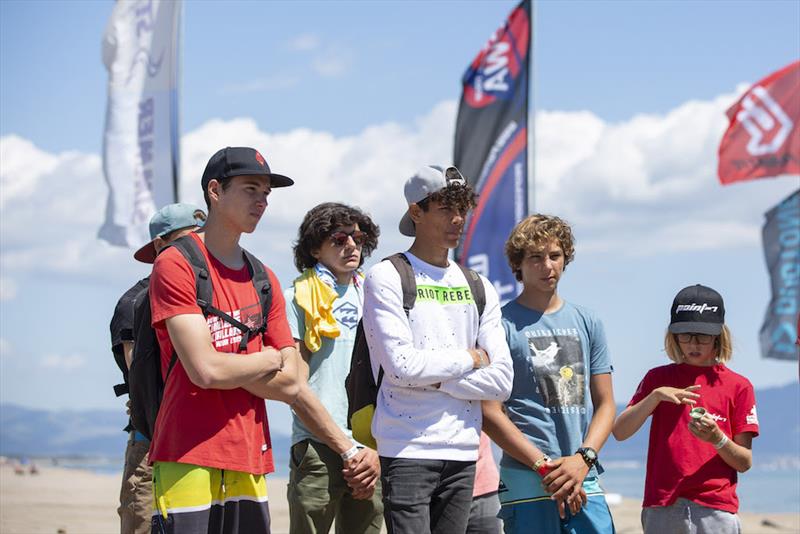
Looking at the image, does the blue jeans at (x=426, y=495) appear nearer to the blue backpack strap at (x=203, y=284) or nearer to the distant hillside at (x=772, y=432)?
the blue backpack strap at (x=203, y=284)

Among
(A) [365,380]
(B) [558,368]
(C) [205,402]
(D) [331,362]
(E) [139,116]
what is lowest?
(C) [205,402]

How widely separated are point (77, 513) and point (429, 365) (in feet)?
32.8

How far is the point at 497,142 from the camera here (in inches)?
470

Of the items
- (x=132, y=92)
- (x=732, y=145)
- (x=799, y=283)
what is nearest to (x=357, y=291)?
(x=132, y=92)

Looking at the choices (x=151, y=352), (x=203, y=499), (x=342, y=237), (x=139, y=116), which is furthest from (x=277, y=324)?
(x=139, y=116)

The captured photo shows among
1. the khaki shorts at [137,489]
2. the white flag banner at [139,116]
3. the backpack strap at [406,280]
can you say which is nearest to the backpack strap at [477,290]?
the backpack strap at [406,280]

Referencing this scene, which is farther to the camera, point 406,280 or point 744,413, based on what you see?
point 744,413

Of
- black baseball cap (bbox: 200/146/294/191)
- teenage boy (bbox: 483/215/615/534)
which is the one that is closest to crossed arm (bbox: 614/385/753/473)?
teenage boy (bbox: 483/215/615/534)

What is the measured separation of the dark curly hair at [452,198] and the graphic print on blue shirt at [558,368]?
2.36 ft

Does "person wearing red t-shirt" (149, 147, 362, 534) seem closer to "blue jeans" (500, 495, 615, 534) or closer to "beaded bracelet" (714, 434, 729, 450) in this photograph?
"blue jeans" (500, 495, 615, 534)

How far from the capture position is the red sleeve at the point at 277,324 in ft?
12.8

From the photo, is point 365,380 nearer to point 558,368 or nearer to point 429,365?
point 429,365

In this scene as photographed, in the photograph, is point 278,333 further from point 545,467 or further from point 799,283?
point 799,283

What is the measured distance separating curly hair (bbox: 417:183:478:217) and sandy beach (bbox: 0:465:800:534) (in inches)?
263
